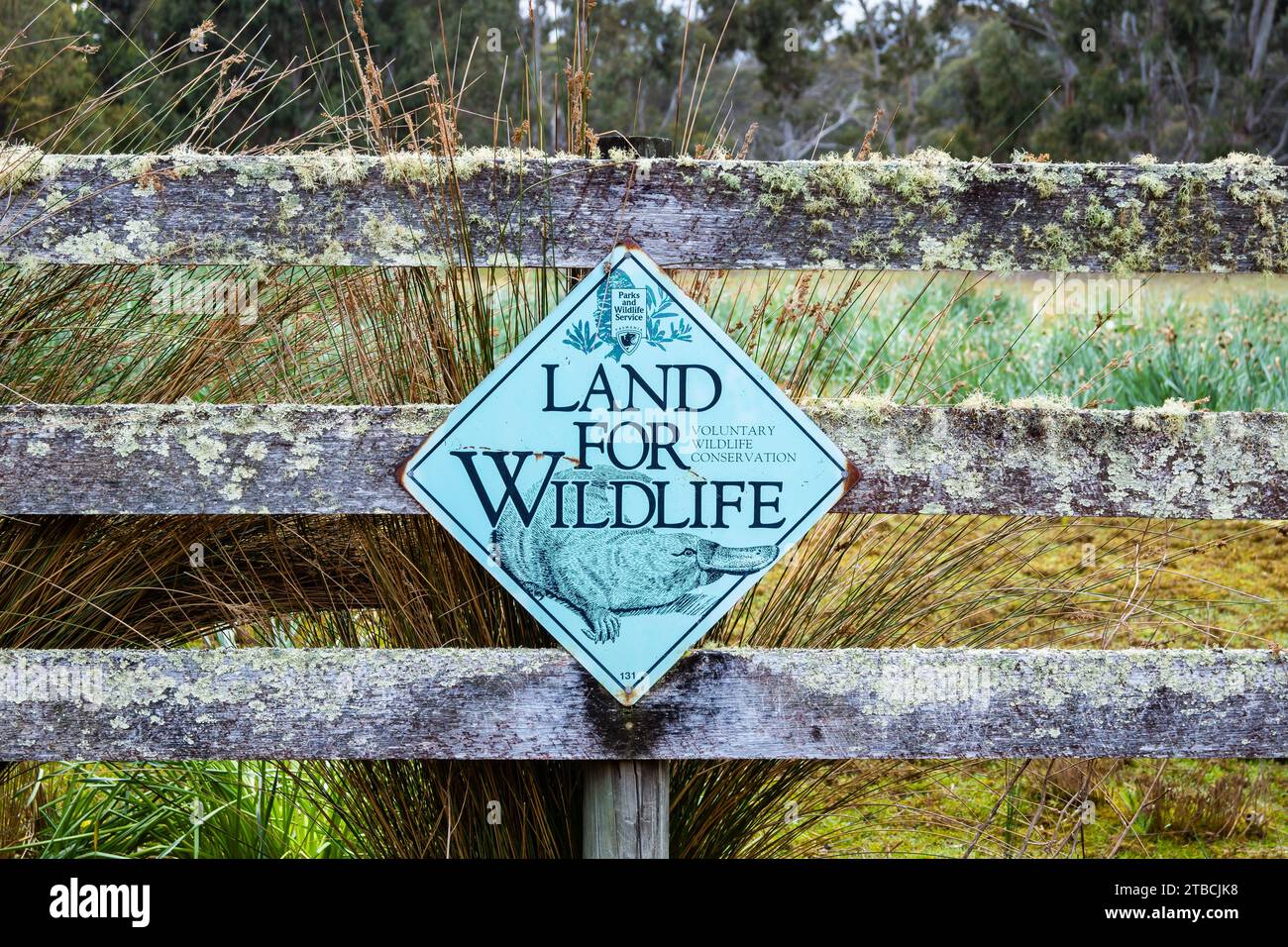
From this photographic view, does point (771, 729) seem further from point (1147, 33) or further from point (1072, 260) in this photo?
point (1147, 33)

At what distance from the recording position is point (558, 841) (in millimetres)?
2719

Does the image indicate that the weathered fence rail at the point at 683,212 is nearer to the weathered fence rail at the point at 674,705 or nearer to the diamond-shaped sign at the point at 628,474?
the diamond-shaped sign at the point at 628,474

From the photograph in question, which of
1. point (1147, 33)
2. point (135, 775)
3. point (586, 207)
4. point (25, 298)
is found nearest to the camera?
point (586, 207)

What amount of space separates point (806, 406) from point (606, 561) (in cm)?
51

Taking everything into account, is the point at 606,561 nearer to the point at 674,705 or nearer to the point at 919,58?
the point at 674,705

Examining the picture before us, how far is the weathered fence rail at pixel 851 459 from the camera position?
2.35 metres

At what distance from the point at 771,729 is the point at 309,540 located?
1.12m

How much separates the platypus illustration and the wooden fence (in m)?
0.14

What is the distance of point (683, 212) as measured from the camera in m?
2.38

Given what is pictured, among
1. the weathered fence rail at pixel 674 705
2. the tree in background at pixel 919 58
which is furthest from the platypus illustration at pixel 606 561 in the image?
the tree in background at pixel 919 58

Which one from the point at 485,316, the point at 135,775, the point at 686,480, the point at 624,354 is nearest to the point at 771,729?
the point at 686,480

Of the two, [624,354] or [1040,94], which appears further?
[1040,94]

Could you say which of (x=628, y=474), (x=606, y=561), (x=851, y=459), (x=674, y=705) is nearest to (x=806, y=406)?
(x=851, y=459)

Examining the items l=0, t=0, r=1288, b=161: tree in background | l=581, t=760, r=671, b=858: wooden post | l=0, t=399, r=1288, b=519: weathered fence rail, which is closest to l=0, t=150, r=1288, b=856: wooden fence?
l=0, t=399, r=1288, b=519: weathered fence rail
